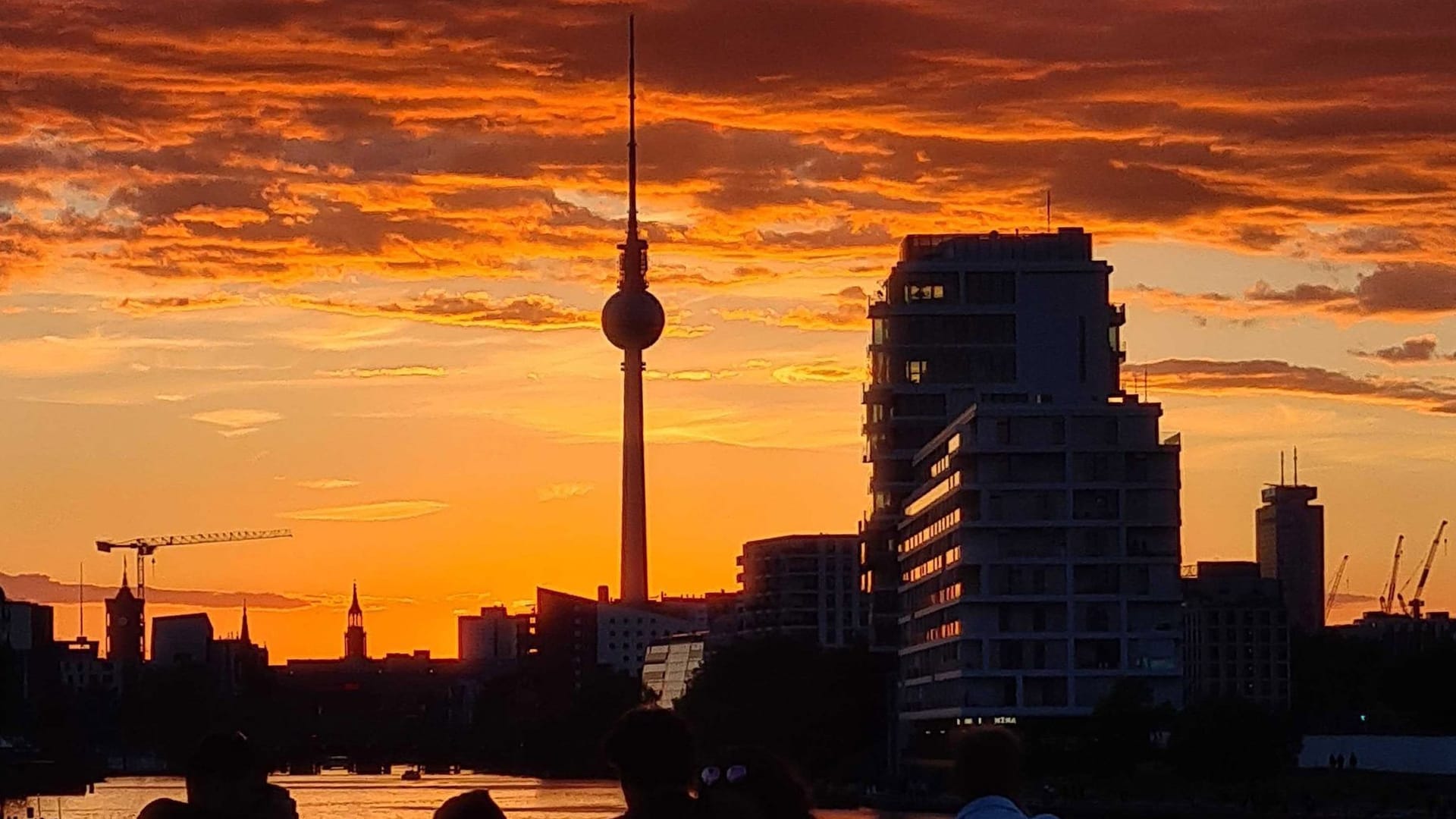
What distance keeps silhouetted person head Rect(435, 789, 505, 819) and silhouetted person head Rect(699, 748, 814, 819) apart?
124 centimetres

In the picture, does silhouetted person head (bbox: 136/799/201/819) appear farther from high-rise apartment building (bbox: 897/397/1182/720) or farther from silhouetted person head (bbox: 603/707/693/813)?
high-rise apartment building (bbox: 897/397/1182/720)

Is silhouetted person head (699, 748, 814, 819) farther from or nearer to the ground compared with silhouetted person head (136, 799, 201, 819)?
farther from the ground

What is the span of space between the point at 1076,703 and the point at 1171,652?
22.0 ft

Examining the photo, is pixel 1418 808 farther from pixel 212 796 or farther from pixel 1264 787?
pixel 212 796

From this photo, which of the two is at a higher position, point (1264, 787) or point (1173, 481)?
point (1173, 481)

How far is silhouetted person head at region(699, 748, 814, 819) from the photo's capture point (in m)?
15.5

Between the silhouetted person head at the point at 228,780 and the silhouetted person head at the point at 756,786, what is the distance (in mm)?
2704

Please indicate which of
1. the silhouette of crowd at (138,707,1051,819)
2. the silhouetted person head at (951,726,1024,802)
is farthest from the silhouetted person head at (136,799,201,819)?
the silhouetted person head at (951,726,1024,802)

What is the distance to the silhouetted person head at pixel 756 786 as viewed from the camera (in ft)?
50.7

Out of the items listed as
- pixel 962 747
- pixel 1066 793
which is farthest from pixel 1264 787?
pixel 962 747

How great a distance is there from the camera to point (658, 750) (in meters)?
15.7

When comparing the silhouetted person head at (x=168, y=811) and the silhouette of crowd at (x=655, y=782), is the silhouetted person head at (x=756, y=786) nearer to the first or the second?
the silhouette of crowd at (x=655, y=782)

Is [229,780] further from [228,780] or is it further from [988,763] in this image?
[988,763]

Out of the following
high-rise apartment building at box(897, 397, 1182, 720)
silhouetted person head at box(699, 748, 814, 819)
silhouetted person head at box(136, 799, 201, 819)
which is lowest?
A: silhouetted person head at box(136, 799, 201, 819)
